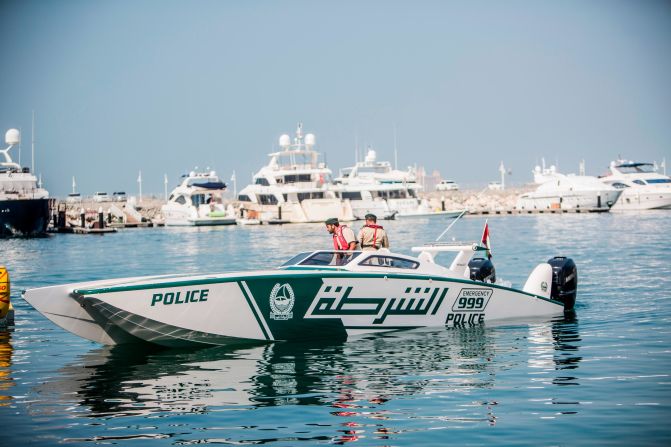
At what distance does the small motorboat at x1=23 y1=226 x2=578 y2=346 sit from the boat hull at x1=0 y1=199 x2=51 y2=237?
57.3 m

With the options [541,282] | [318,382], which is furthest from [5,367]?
[541,282]

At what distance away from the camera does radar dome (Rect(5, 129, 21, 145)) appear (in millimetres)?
74000

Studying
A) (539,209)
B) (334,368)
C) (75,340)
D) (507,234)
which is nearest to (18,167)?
(507,234)

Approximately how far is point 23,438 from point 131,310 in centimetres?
406

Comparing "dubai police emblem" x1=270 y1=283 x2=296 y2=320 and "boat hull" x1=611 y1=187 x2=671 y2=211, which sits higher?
"boat hull" x1=611 y1=187 x2=671 y2=211

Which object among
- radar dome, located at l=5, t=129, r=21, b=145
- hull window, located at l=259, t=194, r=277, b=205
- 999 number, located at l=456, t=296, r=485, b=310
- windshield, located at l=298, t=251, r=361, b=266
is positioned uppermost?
radar dome, located at l=5, t=129, r=21, b=145

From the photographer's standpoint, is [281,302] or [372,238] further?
[372,238]

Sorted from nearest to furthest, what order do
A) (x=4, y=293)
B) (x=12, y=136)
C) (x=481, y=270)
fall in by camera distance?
1. (x=4, y=293)
2. (x=481, y=270)
3. (x=12, y=136)

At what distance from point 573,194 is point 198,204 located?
39.0 meters

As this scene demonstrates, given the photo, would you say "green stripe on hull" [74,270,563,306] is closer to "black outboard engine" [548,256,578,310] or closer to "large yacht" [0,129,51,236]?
"black outboard engine" [548,256,578,310]

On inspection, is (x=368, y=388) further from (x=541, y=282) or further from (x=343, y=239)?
(x=541, y=282)

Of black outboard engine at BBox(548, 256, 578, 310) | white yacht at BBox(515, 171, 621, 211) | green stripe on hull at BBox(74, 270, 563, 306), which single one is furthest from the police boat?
white yacht at BBox(515, 171, 621, 211)

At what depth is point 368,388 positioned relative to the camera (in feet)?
38.2

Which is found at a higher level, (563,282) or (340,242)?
(340,242)
